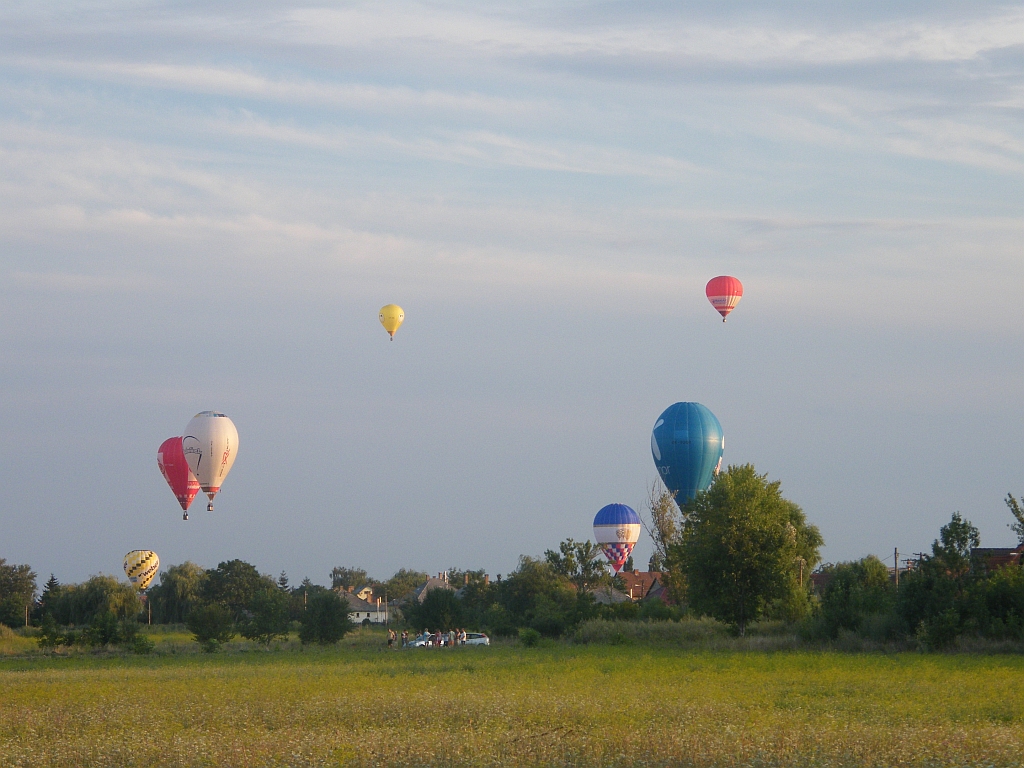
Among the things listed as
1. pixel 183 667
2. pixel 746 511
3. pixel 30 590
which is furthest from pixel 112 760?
pixel 30 590

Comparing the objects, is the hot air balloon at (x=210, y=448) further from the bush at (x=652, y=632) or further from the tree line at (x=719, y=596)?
the bush at (x=652, y=632)

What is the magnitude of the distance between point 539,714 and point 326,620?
4067 cm

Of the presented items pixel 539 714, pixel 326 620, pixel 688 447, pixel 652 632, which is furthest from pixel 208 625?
pixel 539 714

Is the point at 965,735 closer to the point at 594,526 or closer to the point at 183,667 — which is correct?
the point at 183,667

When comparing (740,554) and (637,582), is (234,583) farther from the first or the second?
(740,554)

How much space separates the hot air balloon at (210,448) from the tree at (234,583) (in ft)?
143

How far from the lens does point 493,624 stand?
6850cm

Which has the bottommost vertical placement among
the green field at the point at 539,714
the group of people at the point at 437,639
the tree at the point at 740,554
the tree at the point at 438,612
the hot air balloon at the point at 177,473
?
the group of people at the point at 437,639

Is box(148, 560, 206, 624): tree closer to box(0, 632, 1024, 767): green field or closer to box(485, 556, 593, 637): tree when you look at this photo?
box(485, 556, 593, 637): tree

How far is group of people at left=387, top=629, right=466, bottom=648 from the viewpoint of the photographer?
58097 millimetres

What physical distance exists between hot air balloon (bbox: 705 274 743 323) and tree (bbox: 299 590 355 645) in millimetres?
26187

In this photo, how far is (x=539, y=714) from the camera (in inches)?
828

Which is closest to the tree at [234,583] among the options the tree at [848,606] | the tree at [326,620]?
the tree at [326,620]

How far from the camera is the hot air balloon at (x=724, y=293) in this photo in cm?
6550
